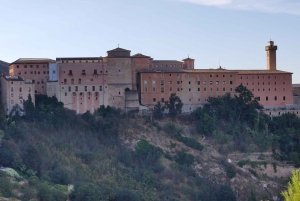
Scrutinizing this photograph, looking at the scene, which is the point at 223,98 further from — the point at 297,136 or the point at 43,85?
the point at 43,85

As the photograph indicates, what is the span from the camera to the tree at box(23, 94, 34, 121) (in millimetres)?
39938

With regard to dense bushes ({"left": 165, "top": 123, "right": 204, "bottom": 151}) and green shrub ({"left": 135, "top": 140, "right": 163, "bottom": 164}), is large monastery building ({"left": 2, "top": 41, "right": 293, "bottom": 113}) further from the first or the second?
green shrub ({"left": 135, "top": 140, "right": 163, "bottom": 164})

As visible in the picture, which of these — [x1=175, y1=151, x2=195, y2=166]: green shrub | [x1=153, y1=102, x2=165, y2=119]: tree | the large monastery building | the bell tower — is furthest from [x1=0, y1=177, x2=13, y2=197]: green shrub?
the bell tower

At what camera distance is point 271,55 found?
168 ft

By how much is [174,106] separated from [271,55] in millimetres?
12073

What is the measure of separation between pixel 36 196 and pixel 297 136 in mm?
22502

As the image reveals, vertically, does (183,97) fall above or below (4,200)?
above

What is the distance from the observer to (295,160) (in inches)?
1693

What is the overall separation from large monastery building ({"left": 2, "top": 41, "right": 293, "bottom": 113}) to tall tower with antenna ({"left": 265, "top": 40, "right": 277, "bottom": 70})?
6.77ft

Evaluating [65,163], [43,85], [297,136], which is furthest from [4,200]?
[297,136]

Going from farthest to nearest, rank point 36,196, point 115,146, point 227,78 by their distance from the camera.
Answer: point 227,78 → point 115,146 → point 36,196

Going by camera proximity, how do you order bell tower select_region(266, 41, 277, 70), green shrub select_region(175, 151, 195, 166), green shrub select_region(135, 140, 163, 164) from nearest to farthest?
green shrub select_region(135, 140, 163, 164)
green shrub select_region(175, 151, 195, 166)
bell tower select_region(266, 41, 277, 70)

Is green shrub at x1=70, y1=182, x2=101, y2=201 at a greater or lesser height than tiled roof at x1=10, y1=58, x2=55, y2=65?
lesser

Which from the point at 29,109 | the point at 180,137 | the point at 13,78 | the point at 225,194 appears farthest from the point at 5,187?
the point at 180,137
